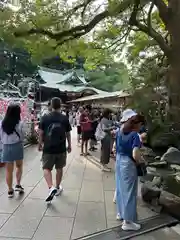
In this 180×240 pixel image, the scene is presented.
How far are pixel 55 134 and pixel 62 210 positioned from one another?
126 cm

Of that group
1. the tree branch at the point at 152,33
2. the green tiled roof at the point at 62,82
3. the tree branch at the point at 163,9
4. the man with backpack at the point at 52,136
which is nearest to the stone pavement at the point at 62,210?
the man with backpack at the point at 52,136

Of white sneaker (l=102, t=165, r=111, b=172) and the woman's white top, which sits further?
white sneaker (l=102, t=165, r=111, b=172)

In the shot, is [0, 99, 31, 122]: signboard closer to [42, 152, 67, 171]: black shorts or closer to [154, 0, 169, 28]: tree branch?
[42, 152, 67, 171]: black shorts

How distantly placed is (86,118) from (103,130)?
2213mm

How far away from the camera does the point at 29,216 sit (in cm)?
382

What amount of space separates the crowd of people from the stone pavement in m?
0.24

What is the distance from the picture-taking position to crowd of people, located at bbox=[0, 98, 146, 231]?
3543 millimetres

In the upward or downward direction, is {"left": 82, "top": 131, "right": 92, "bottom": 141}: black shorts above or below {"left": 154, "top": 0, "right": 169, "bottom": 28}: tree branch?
below

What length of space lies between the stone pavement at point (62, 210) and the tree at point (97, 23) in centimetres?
325

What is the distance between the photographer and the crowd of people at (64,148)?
3543mm

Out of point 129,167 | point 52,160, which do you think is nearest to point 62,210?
point 52,160

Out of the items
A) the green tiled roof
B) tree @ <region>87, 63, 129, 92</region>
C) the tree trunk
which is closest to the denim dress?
the tree trunk

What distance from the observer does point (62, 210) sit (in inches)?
162

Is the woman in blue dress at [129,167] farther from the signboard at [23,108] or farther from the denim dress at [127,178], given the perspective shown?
the signboard at [23,108]
